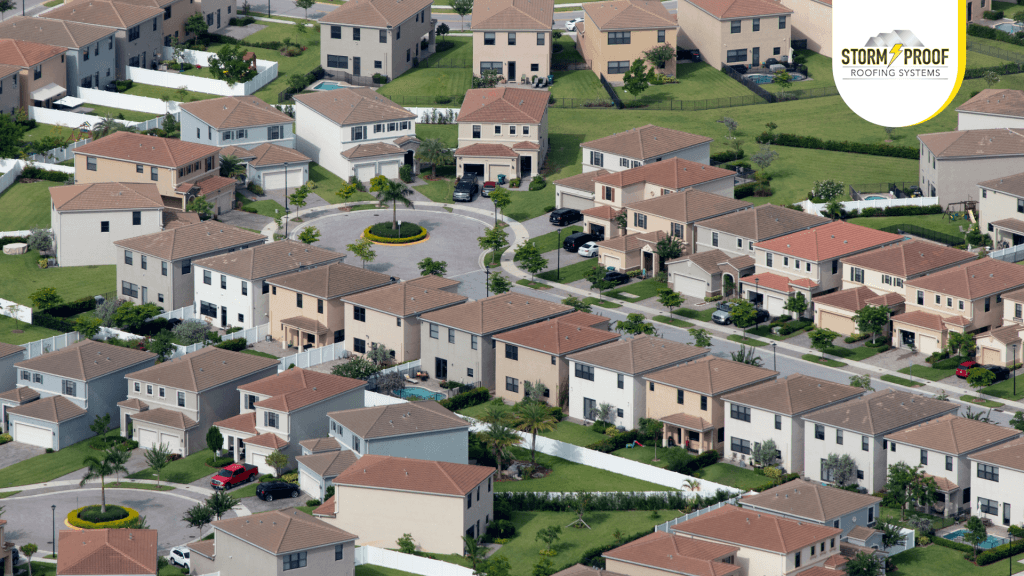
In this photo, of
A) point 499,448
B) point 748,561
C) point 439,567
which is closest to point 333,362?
point 499,448

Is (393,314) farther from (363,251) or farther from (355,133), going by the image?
(355,133)

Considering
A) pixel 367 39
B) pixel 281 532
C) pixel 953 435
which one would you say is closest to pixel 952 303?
pixel 953 435

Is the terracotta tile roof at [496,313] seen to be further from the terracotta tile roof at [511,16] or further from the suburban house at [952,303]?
the terracotta tile roof at [511,16]

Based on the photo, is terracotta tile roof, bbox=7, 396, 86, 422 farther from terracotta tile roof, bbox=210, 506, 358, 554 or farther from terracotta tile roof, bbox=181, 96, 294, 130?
terracotta tile roof, bbox=181, 96, 294, 130

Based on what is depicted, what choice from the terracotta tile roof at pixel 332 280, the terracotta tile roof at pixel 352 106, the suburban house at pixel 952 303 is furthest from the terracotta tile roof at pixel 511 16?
the suburban house at pixel 952 303

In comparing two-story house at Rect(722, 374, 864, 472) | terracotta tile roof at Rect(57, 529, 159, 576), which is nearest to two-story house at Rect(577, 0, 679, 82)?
two-story house at Rect(722, 374, 864, 472)
